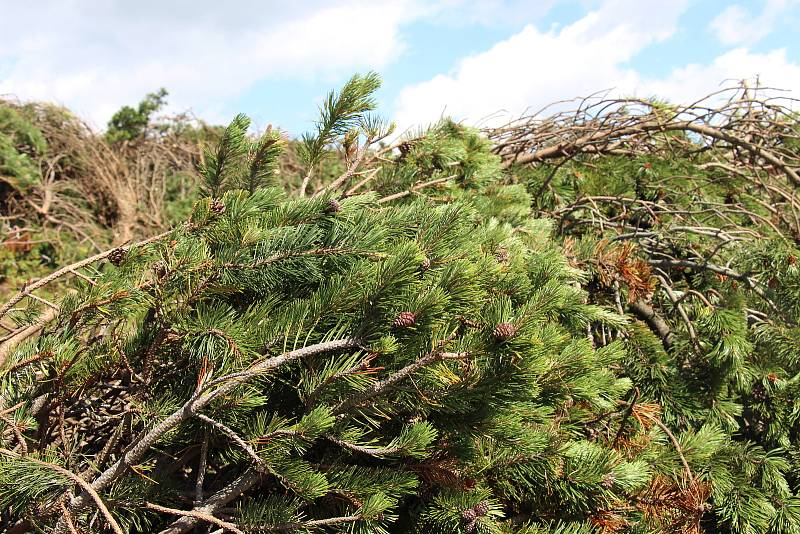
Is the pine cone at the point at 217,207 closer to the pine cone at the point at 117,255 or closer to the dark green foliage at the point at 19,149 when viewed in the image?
the pine cone at the point at 117,255

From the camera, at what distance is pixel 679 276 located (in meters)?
3.19

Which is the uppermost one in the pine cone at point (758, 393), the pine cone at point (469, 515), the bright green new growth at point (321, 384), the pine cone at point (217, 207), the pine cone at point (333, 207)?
the pine cone at point (217, 207)

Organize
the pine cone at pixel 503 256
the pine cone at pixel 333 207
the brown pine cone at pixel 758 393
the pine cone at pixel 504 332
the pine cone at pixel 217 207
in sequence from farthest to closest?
the brown pine cone at pixel 758 393, the pine cone at pixel 503 256, the pine cone at pixel 333 207, the pine cone at pixel 217 207, the pine cone at pixel 504 332

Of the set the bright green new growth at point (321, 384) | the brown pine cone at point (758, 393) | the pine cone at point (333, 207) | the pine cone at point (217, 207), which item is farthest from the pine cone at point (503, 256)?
the brown pine cone at point (758, 393)

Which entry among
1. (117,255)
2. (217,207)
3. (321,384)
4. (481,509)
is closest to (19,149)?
(117,255)

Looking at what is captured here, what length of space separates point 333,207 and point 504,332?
1.69 feet

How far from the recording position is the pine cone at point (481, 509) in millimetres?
1525

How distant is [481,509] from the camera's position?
1.53 meters

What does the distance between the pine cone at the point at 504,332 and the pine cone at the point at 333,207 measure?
490 mm

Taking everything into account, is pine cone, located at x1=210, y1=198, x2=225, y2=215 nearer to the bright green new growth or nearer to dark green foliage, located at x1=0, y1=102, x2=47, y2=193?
the bright green new growth

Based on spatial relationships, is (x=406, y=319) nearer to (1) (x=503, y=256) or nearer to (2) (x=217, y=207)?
(2) (x=217, y=207)

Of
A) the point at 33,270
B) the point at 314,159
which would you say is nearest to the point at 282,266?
the point at 314,159

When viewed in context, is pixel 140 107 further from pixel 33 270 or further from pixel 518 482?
pixel 518 482

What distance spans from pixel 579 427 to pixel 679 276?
1.53 metres
